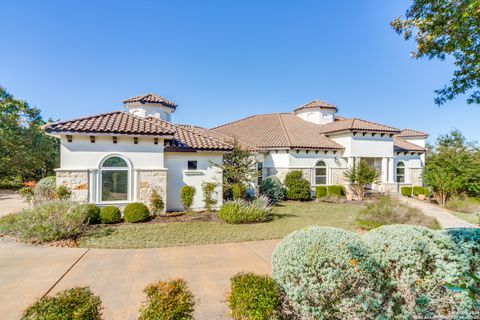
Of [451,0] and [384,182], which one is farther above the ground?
[451,0]

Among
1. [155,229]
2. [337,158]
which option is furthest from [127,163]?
[337,158]

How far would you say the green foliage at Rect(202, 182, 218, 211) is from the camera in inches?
511

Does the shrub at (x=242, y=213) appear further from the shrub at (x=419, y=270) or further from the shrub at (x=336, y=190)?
the shrub at (x=336, y=190)

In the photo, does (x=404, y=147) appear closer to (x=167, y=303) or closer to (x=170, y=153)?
(x=170, y=153)

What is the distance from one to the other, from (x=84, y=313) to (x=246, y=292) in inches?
80.6

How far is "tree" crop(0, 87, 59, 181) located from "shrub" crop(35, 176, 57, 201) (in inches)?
639

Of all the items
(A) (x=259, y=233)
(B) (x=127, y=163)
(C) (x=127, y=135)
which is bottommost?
(A) (x=259, y=233)

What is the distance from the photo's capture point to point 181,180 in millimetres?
13320

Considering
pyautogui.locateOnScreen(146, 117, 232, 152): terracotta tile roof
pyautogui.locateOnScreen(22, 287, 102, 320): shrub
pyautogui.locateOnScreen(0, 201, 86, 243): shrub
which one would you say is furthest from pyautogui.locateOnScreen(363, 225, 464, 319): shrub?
pyautogui.locateOnScreen(146, 117, 232, 152): terracotta tile roof

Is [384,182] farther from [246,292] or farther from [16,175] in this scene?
[16,175]

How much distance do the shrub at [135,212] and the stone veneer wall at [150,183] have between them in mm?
737

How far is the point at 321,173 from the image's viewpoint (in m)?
21.1

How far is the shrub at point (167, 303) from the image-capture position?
9.57 ft

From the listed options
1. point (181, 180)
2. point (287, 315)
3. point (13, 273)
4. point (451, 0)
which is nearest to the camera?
point (287, 315)
